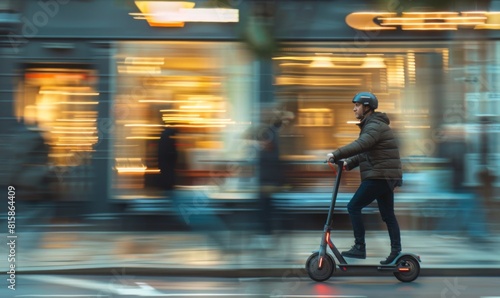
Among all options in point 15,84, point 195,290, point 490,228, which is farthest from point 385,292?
point 15,84

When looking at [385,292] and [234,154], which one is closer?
[385,292]

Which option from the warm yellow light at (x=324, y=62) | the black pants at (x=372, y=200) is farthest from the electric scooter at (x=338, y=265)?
the warm yellow light at (x=324, y=62)

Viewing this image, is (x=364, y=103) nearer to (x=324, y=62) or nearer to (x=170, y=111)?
(x=324, y=62)

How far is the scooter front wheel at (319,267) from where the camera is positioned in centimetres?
709

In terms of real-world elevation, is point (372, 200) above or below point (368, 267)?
above

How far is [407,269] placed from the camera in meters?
7.05

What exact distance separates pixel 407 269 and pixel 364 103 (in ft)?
5.23

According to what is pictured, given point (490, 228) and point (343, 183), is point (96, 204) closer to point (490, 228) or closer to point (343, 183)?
point (343, 183)

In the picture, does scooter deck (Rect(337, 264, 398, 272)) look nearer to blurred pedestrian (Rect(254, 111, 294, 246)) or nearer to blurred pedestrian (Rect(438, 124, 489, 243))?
blurred pedestrian (Rect(438, 124, 489, 243))

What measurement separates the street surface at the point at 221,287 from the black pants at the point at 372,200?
0.44 meters

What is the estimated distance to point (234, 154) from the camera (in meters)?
11.3

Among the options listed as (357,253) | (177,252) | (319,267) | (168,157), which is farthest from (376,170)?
(168,157)

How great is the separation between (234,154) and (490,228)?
148 inches

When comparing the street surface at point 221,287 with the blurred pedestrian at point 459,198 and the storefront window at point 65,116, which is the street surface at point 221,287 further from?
the storefront window at point 65,116
